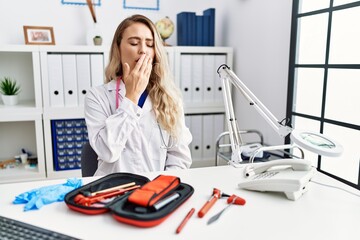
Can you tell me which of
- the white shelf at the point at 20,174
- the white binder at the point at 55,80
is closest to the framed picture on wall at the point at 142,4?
the white binder at the point at 55,80

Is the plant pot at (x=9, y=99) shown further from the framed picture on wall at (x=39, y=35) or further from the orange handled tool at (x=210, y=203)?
the orange handled tool at (x=210, y=203)

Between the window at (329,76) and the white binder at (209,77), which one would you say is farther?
the white binder at (209,77)

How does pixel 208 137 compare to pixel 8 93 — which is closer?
pixel 8 93

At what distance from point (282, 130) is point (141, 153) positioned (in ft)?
2.20

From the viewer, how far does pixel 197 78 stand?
8.71ft

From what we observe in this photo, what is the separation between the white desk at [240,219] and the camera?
75cm

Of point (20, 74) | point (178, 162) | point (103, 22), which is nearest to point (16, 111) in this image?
point (20, 74)

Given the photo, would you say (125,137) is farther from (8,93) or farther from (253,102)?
(8,93)

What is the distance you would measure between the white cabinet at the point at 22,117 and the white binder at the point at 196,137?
1.19 m

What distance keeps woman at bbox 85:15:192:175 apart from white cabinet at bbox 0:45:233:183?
2.96ft

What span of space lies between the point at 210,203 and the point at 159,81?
0.82 meters

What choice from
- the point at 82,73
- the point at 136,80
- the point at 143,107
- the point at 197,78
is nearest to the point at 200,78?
the point at 197,78

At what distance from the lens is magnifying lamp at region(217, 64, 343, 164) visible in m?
0.89

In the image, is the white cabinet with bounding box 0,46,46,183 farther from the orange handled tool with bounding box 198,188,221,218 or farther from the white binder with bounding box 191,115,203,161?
the orange handled tool with bounding box 198,188,221,218
